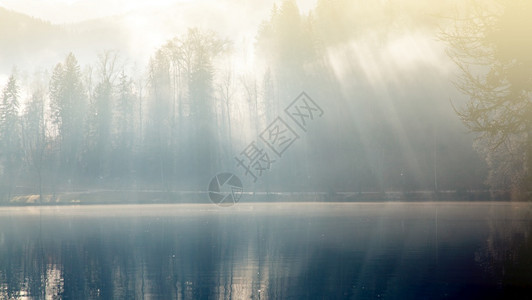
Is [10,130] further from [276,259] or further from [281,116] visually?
→ [276,259]

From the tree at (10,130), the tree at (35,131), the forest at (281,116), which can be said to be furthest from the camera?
the tree at (10,130)

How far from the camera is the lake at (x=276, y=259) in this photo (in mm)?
18328

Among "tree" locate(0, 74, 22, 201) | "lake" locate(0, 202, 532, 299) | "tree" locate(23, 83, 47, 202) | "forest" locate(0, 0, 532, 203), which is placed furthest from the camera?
"tree" locate(0, 74, 22, 201)

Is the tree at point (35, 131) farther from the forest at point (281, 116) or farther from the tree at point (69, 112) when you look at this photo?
the tree at point (69, 112)

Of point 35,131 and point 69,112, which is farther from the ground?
point 69,112

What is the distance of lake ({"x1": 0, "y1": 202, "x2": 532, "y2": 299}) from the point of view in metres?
18.3

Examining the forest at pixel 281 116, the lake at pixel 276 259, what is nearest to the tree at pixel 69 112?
the forest at pixel 281 116

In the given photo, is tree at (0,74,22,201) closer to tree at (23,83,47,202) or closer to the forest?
the forest

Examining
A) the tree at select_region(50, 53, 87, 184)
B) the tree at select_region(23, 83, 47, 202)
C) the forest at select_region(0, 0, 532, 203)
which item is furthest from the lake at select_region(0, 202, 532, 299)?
the tree at select_region(50, 53, 87, 184)

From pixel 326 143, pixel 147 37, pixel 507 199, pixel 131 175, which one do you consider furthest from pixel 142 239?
pixel 147 37

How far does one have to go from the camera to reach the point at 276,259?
24625 millimetres

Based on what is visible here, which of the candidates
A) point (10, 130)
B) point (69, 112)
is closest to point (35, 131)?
point (10, 130)

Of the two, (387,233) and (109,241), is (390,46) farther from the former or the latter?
(109,241)

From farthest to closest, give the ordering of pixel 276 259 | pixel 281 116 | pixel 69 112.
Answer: pixel 69 112 → pixel 281 116 → pixel 276 259
